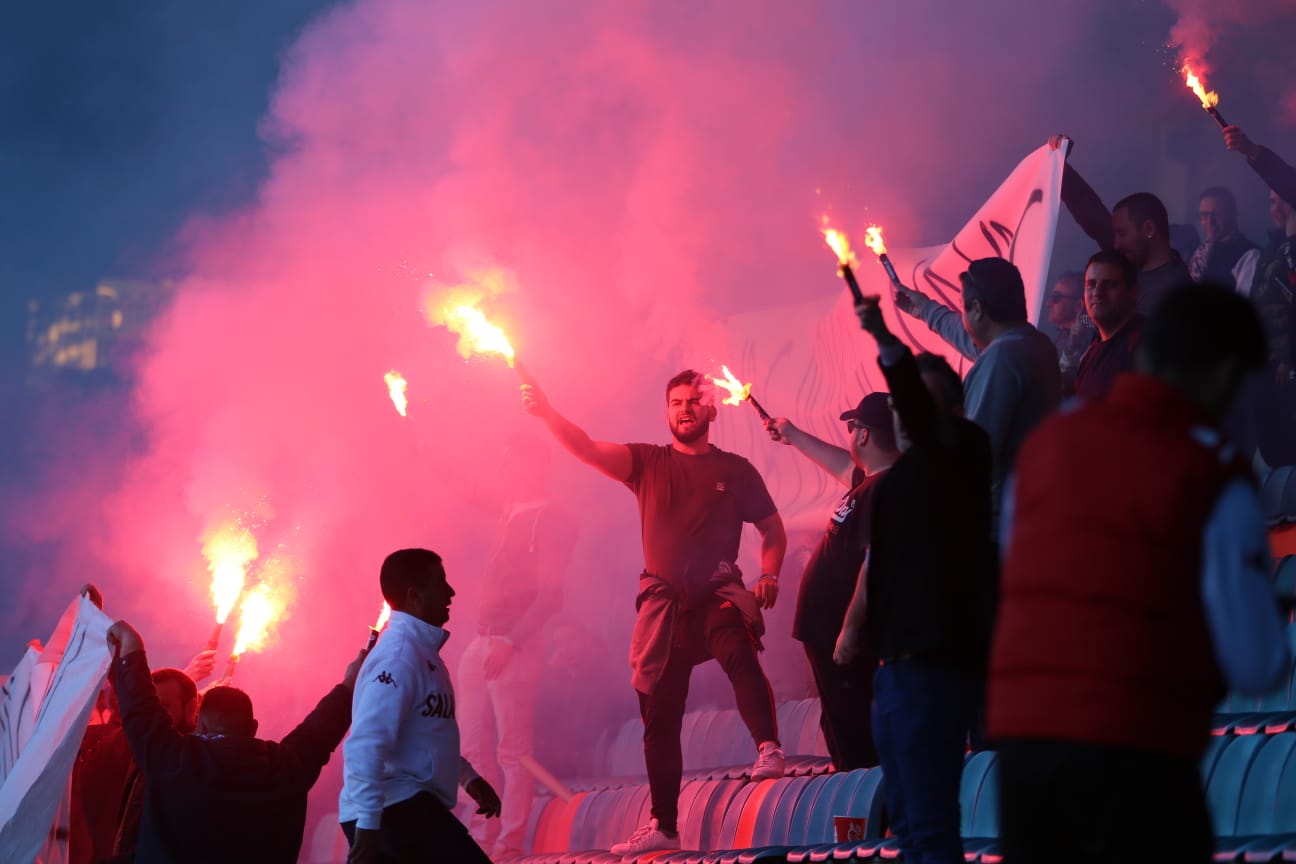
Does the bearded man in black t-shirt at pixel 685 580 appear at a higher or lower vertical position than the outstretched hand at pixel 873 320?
higher

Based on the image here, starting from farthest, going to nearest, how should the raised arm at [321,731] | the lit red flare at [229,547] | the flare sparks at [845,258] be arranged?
the lit red flare at [229,547] < the raised arm at [321,731] < the flare sparks at [845,258]

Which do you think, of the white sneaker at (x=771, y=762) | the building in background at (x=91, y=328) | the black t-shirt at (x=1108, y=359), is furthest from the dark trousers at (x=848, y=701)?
the building in background at (x=91, y=328)

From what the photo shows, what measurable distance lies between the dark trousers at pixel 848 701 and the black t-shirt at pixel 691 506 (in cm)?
90

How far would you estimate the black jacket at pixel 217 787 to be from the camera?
4.30 metres

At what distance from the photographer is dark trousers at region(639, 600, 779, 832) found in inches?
226

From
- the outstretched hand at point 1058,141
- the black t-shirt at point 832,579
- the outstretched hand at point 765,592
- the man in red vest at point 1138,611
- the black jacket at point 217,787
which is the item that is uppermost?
the outstretched hand at point 1058,141

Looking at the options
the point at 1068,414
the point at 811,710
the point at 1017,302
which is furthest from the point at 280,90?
the point at 1068,414

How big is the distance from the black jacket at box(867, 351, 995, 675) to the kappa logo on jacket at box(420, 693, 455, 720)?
54.6 inches

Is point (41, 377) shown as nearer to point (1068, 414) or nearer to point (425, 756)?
point (425, 756)

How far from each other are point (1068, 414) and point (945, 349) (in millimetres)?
6161

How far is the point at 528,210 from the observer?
37.2ft

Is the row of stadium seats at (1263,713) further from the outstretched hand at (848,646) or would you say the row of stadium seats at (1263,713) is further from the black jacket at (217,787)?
the black jacket at (217,787)

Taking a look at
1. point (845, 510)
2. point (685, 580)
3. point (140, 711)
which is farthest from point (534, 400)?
point (140, 711)

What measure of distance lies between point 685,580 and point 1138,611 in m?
4.19
